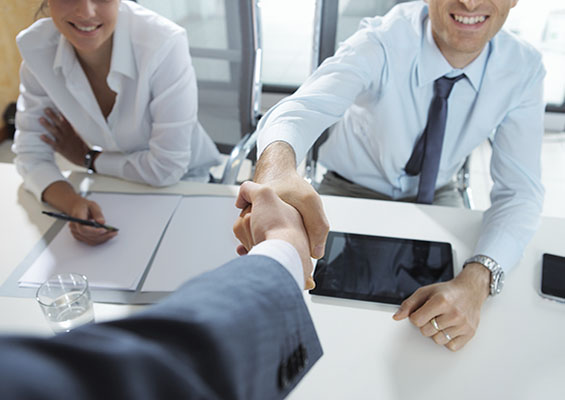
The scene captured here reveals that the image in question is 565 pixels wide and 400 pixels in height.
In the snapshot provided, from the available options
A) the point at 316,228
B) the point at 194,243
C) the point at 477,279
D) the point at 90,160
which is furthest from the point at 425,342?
the point at 90,160

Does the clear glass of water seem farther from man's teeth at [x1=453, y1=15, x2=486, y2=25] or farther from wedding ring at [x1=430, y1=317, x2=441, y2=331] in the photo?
man's teeth at [x1=453, y1=15, x2=486, y2=25]

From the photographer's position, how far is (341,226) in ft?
3.51

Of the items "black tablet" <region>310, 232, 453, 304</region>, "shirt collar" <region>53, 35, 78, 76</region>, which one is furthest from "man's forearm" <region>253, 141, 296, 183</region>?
"shirt collar" <region>53, 35, 78, 76</region>

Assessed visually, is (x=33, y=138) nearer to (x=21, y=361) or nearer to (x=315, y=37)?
(x=315, y=37)

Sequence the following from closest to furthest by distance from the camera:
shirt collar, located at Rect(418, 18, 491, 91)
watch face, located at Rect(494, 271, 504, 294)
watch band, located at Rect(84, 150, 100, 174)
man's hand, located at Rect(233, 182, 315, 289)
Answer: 1. man's hand, located at Rect(233, 182, 315, 289)
2. watch face, located at Rect(494, 271, 504, 294)
3. shirt collar, located at Rect(418, 18, 491, 91)
4. watch band, located at Rect(84, 150, 100, 174)

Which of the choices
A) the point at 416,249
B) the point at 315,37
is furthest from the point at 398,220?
the point at 315,37

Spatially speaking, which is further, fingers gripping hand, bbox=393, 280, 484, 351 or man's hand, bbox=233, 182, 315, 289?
fingers gripping hand, bbox=393, 280, 484, 351

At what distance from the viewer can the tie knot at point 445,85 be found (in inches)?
48.9

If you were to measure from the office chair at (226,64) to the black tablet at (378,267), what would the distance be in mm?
647

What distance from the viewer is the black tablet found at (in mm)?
904

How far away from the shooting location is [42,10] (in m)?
1.26

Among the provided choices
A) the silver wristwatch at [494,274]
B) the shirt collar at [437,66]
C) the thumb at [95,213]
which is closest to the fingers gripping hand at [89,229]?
the thumb at [95,213]

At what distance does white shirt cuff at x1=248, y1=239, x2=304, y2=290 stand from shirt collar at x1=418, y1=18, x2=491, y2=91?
0.89 metres

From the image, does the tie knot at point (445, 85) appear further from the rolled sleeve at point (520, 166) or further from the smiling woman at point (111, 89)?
the smiling woman at point (111, 89)
